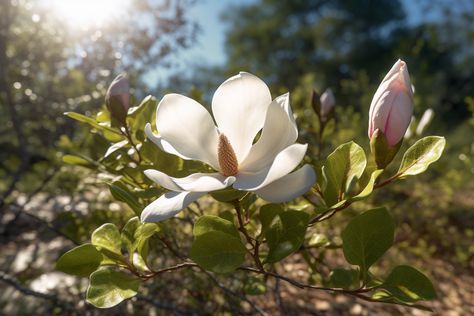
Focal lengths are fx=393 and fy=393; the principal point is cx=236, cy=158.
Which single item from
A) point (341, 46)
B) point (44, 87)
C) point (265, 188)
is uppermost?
point (265, 188)

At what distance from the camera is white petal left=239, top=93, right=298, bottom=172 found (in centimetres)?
57

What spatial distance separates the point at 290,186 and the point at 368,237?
0.51 feet

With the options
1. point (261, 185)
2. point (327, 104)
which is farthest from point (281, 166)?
point (327, 104)

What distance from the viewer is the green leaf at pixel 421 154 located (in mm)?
563

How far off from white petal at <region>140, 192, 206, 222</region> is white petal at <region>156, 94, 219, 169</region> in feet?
0.39

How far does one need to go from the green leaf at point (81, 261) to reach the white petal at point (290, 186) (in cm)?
30

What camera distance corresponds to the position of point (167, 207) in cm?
52

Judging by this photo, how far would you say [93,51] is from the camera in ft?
Answer: 8.05

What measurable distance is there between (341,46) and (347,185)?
16.9 m

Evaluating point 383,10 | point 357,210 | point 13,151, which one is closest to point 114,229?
point 357,210

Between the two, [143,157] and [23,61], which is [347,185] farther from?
[23,61]

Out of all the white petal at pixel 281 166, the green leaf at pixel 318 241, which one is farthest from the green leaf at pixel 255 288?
the white petal at pixel 281 166

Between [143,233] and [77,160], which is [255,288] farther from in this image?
[77,160]

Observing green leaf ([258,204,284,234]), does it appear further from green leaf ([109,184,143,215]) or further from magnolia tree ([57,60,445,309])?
green leaf ([109,184,143,215])
